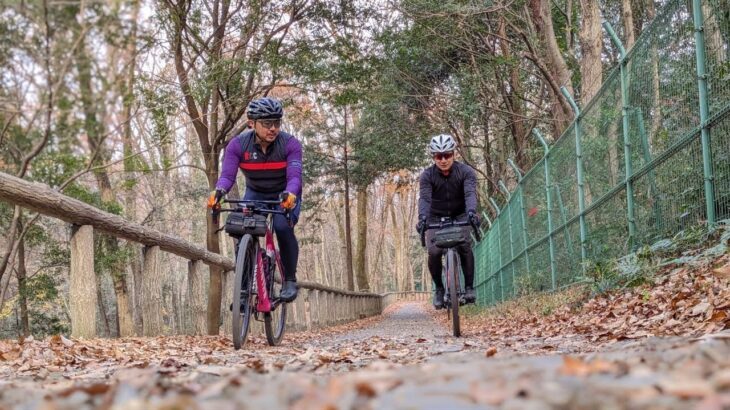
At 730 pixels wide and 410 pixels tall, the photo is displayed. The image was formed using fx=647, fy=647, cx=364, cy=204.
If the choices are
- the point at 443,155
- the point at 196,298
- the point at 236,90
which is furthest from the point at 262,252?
the point at 236,90

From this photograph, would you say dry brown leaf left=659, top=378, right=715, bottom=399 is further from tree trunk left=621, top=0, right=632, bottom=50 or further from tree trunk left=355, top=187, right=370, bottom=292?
tree trunk left=355, top=187, right=370, bottom=292

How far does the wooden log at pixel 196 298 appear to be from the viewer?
7.35 meters

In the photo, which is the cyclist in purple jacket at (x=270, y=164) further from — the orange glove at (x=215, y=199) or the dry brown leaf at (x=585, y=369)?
the dry brown leaf at (x=585, y=369)

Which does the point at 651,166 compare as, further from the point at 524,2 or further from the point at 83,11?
the point at 524,2

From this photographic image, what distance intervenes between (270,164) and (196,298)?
272 cm

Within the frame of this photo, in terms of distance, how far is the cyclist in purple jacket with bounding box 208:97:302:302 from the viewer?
525 cm

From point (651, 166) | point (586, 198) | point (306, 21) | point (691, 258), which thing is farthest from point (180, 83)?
point (691, 258)

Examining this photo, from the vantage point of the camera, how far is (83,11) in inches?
82.7

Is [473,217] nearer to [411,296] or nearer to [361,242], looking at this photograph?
[361,242]

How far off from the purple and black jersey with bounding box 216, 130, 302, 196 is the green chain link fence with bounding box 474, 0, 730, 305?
3114 millimetres

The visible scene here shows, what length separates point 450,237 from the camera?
643cm

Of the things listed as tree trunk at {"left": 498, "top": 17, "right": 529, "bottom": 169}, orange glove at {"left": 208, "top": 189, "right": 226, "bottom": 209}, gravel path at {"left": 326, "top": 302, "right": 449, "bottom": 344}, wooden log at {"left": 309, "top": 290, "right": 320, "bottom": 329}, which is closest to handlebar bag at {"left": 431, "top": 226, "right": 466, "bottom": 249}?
gravel path at {"left": 326, "top": 302, "right": 449, "bottom": 344}

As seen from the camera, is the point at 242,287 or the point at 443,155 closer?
the point at 242,287

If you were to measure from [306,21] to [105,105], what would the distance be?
10.6 metres
